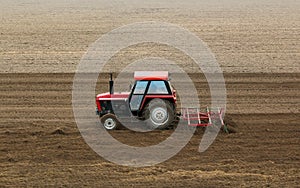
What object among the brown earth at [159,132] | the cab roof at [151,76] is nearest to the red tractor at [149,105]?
the cab roof at [151,76]

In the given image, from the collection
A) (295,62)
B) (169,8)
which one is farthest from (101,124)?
(169,8)

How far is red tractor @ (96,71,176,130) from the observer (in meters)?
14.3

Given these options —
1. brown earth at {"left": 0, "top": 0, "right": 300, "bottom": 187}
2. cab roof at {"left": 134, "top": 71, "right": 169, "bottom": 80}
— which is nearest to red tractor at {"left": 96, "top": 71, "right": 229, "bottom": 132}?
cab roof at {"left": 134, "top": 71, "right": 169, "bottom": 80}

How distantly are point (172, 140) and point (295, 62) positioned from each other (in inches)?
469

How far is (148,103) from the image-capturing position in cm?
1446

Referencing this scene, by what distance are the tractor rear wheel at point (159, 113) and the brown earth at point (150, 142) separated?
243mm

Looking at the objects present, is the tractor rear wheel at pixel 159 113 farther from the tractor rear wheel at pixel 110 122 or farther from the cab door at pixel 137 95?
the tractor rear wheel at pixel 110 122

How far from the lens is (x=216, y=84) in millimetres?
19875

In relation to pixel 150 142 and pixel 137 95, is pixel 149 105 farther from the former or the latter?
pixel 150 142

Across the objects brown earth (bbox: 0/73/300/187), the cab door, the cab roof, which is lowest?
brown earth (bbox: 0/73/300/187)

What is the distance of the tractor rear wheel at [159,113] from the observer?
46.9 feet

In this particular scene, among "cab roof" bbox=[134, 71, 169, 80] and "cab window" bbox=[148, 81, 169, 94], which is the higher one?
"cab roof" bbox=[134, 71, 169, 80]

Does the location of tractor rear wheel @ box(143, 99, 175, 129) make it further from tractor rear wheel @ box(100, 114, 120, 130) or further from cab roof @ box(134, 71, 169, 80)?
tractor rear wheel @ box(100, 114, 120, 130)

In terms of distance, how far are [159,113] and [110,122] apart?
4.22 ft
